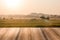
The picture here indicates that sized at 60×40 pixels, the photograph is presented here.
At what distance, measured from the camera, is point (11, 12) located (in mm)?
1644

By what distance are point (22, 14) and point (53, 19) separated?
1.60 feet

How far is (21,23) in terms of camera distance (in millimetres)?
1669

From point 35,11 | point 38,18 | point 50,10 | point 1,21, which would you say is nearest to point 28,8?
point 35,11

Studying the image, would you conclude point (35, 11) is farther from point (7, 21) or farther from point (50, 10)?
point (7, 21)

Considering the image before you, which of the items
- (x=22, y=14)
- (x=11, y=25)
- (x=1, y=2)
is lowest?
(x=11, y=25)

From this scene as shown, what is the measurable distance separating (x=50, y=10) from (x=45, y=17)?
0.13 m

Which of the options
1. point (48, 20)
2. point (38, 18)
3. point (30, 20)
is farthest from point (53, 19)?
point (30, 20)

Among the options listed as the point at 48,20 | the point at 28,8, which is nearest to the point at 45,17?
the point at 48,20

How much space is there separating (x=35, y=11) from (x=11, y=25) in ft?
1.39

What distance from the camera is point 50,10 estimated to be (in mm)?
1658

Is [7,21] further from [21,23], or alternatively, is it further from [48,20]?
[48,20]

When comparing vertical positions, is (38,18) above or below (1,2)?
below

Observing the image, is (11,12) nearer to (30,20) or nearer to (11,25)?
(11,25)

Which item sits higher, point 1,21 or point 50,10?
point 50,10
